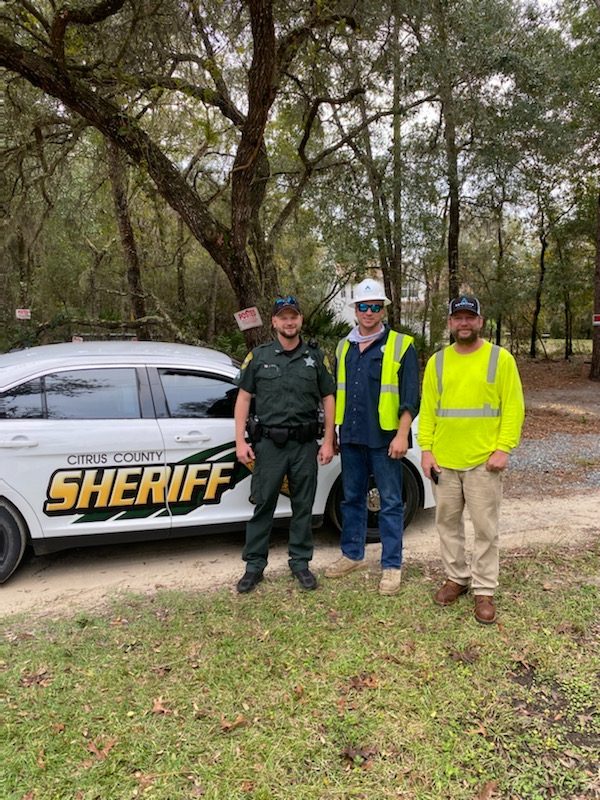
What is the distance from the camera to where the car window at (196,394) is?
412 cm

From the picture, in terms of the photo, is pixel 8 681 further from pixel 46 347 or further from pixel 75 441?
pixel 46 347

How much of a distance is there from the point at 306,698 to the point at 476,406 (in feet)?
5.91

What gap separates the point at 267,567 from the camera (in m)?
4.13

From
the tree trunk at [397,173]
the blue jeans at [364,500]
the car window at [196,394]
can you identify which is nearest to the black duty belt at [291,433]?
the blue jeans at [364,500]

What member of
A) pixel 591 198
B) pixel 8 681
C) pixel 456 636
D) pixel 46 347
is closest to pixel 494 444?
pixel 456 636

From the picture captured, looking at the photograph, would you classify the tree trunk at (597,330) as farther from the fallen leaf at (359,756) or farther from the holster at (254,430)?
the fallen leaf at (359,756)

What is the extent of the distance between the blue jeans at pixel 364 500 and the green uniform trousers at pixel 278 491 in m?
0.27

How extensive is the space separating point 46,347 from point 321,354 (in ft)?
7.44

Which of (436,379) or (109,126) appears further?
(109,126)

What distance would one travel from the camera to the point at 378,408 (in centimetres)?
360

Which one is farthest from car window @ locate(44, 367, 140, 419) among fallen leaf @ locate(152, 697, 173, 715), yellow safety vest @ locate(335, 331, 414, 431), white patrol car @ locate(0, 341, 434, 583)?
fallen leaf @ locate(152, 697, 173, 715)

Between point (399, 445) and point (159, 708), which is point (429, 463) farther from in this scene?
point (159, 708)

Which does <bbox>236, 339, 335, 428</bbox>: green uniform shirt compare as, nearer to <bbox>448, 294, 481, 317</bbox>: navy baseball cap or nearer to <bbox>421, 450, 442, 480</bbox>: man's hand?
<bbox>421, 450, 442, 480</bbox>: man's hand

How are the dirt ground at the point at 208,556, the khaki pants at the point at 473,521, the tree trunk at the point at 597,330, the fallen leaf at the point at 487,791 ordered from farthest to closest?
the tree trunk at the point at 597,330, the dirt ground at the point at 208,556, the khaki pants at the point at 473,521, the fallen leaf at the point at 487,791
